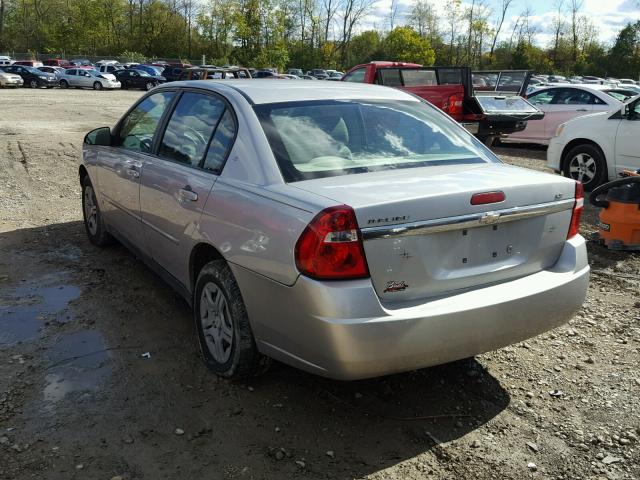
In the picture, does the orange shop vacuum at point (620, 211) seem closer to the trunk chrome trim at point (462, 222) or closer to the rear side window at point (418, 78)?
the trunk chrome trim at point (462, 222)

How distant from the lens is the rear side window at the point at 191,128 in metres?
3.90

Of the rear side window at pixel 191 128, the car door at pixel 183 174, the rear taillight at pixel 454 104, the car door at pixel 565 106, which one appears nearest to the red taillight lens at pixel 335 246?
the car door at pixel 183 174

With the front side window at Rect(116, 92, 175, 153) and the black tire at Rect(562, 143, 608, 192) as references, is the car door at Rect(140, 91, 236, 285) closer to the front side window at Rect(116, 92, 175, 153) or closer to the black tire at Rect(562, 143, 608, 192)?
the front side window at Rect(116, 92, 175, 153)

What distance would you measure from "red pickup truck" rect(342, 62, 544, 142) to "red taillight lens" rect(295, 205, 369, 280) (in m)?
9.63

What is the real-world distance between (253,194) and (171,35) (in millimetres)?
88977

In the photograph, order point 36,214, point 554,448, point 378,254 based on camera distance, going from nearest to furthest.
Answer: point 378,254 < point 554,448 < point 36,214

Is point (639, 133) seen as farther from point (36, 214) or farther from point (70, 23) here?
point (70, 23)

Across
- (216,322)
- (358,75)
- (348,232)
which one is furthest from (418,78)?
(348,232)

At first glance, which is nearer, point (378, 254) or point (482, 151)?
point (378, 254)

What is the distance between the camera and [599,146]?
9.08m

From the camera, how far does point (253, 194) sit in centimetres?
320

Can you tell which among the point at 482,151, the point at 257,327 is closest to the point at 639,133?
the point at 482,151

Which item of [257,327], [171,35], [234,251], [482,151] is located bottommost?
[257,327]

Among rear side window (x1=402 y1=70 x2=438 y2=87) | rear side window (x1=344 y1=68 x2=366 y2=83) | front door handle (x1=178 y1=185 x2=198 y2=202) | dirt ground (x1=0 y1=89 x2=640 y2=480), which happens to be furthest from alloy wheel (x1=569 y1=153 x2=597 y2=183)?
front door handle (x1=178 y1=185 x2=198 y2=202)
